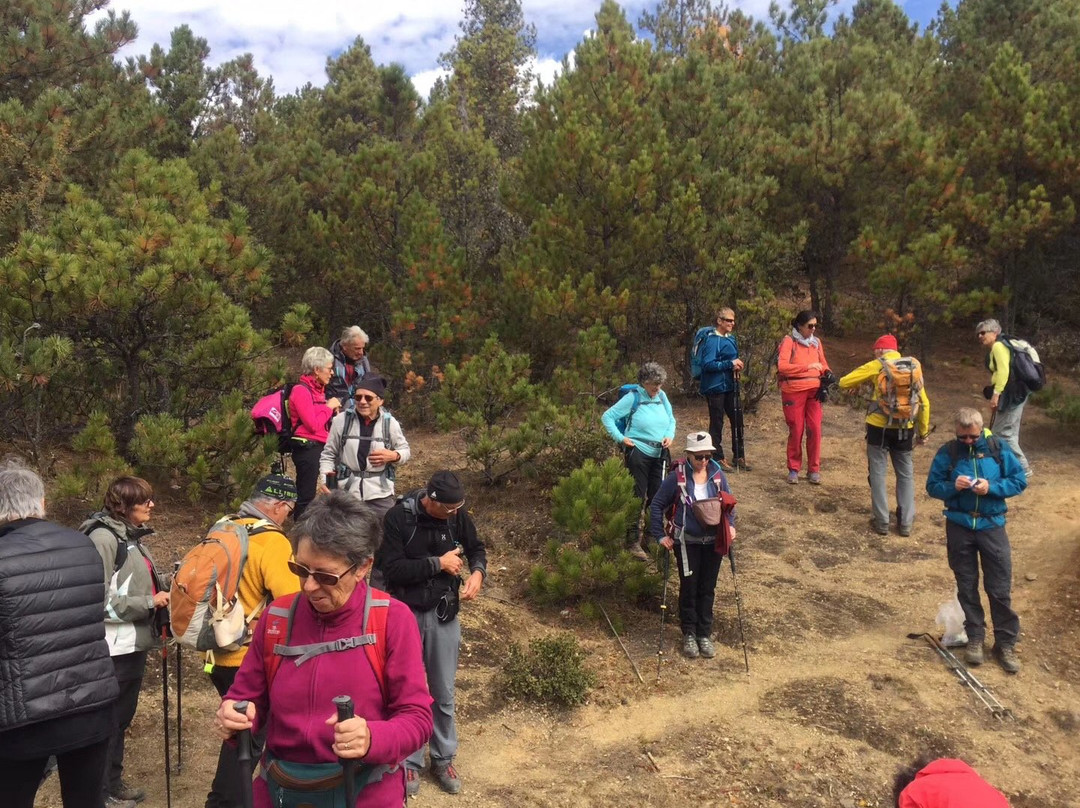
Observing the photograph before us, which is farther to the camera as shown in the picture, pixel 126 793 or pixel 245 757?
pixel 126 793

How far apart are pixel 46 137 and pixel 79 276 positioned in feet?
7.13

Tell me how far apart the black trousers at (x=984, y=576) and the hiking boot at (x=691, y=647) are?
1.84 m

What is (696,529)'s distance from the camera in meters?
5.66

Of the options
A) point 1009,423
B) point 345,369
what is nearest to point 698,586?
point 345,369

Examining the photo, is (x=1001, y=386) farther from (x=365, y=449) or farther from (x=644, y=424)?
(x=365, y=449)

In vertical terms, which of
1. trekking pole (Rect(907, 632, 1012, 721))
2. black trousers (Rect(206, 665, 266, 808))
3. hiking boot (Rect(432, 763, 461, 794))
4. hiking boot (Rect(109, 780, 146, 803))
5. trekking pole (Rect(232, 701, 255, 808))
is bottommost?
trekking pole (Rect(907, 632, 1012, 721))

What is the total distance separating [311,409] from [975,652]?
5.01 metres

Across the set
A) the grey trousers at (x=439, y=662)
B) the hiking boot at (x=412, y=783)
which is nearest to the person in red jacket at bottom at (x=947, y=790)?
the grey trousers at (x=439, y=662)

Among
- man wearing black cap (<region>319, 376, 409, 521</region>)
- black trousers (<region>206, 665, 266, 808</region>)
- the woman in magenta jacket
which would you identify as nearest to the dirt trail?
black trousers (<region>206, 665, 266, 808</region>)

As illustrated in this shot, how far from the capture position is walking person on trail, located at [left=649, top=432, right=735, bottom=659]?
5641mm

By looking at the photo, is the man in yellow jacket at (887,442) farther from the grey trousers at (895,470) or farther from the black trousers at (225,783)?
the black trousers at (225,783)

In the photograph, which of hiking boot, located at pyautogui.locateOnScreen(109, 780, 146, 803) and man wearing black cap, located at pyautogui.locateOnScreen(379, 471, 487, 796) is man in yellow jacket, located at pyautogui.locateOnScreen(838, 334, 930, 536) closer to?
man wearing black cap, located at pyautogui.locateOnScreen(379, 471, 487, 796)

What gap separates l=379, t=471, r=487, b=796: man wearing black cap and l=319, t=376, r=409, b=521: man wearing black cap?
1.24m

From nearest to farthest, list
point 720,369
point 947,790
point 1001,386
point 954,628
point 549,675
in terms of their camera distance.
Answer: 1. point 947,790
2. point 549,675
3. point 954,628
4. point 1001,386
5. point 720,369
